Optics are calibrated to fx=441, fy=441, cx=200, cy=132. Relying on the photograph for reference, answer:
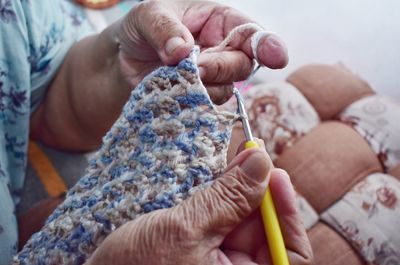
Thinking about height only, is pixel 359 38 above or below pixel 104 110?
above

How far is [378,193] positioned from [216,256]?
2.02 ft

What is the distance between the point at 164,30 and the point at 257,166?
0.81ft

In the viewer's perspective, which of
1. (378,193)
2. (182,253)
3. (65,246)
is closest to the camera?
(182,253)

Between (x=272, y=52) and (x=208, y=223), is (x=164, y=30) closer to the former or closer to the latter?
(x=272, y=52)

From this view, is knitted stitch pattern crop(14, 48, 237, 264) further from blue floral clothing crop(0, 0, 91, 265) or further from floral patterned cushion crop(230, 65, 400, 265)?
floral patterned cushion crop(230, 65, 400, 265)

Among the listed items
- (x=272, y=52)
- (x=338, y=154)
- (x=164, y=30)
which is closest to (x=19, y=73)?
(x=164, y=30)

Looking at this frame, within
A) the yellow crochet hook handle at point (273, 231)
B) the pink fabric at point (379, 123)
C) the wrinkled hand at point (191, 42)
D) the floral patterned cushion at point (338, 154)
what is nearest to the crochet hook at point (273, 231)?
the yellow crochet hook handle at point (273, 231)

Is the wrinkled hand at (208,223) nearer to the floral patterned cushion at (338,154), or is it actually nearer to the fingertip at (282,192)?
the fingertip at (282,192)

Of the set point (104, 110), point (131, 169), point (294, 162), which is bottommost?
point (294, 162)

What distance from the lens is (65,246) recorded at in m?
0.50

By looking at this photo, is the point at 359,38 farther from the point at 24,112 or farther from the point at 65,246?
the point at 65,246

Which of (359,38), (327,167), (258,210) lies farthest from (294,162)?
(258,210)

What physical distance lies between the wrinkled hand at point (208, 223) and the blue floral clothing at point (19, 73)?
34 centimetres

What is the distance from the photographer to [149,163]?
49cm
